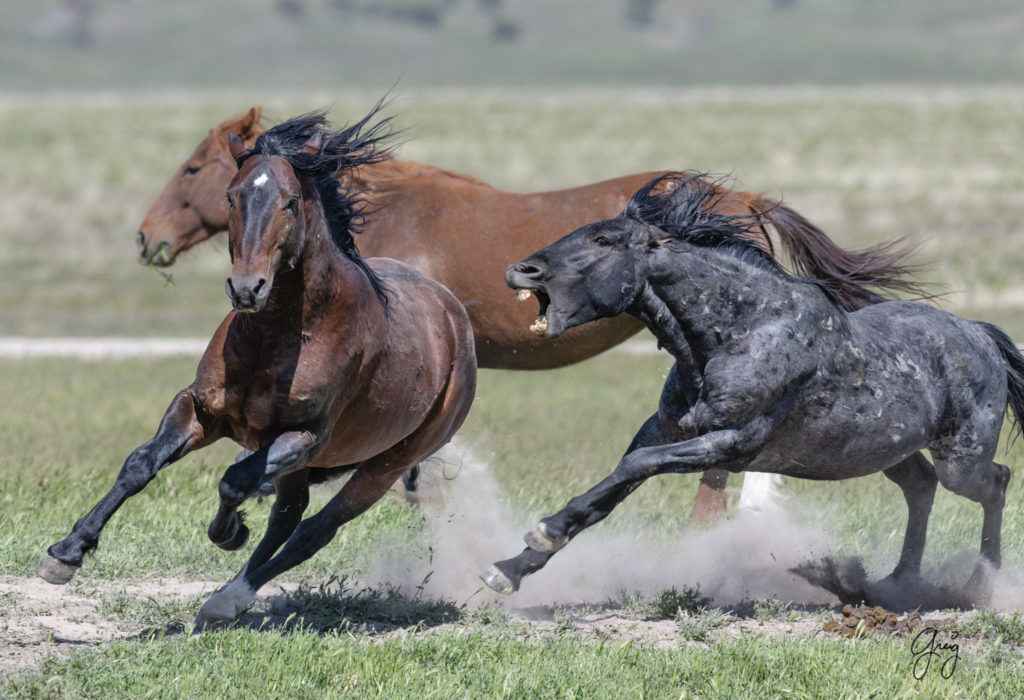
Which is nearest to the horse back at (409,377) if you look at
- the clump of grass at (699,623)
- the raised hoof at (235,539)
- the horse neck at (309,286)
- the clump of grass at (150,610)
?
the horse neck at (309,286)

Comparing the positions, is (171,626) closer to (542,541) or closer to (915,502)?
(542,541)

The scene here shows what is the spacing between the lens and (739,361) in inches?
212

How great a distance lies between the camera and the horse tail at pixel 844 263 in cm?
697

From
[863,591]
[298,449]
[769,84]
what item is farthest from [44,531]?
[769,84]

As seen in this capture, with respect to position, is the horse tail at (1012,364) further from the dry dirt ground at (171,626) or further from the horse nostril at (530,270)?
the horse nostril at (530,270)

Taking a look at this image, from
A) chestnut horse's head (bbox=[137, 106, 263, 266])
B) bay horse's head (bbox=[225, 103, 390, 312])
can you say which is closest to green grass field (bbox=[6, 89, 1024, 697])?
bay horse's head (bbox=[225, 103, 390, 312])

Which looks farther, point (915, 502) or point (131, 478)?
point (915, 502)

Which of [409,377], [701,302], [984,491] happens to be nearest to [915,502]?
[984,491]

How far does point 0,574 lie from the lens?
607cm

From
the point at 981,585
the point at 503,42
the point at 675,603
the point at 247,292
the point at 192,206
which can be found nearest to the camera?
the point at 247,292

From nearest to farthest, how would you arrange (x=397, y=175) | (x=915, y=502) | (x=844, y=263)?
(x=915, y=502) → (x=844, y=263) → (x=397, y=175)

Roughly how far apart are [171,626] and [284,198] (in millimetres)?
1978
